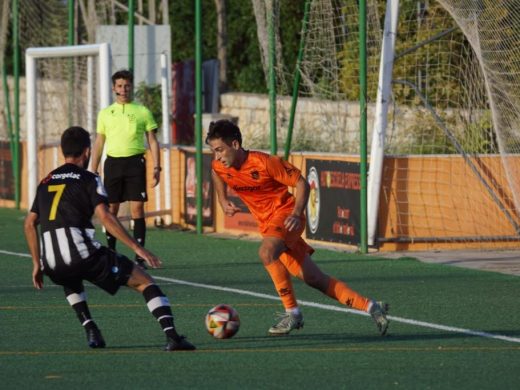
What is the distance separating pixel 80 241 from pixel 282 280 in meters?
1.62

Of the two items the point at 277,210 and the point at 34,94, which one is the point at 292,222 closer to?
the point at 277,210

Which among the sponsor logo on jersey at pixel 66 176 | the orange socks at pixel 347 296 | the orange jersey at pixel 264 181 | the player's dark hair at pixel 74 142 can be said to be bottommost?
the orange socks at pixel 347 296

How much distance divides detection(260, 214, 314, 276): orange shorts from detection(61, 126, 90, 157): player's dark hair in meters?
1.51

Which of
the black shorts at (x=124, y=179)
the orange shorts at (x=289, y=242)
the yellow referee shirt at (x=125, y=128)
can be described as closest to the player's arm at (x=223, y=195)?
the orange shorts at (x=289, y=242)

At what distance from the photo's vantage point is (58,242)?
8984 millimetres

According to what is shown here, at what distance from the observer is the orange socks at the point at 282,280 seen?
32.4ft

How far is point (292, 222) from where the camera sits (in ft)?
30.5

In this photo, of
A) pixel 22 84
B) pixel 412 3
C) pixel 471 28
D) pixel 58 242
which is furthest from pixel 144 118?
pixel 22 84

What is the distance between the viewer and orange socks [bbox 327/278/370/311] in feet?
32.0

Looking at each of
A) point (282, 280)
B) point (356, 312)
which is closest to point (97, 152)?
point (356, 312)

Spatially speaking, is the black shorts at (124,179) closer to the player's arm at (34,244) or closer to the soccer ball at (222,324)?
the soccer ball at (222,324)

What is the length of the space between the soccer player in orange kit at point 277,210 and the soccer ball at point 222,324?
0.40 m

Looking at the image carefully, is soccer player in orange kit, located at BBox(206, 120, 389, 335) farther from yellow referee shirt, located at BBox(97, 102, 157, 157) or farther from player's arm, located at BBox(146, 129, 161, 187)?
yellow referee shirt, located at BBox(97, 102, 157, 157)

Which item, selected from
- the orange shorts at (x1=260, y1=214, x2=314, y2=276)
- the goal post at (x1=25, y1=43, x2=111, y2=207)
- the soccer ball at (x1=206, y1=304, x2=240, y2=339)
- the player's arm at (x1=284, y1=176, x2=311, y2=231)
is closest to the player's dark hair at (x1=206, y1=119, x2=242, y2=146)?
the player's arm at (x1=284, y1=176, x2=311, y2=231)
